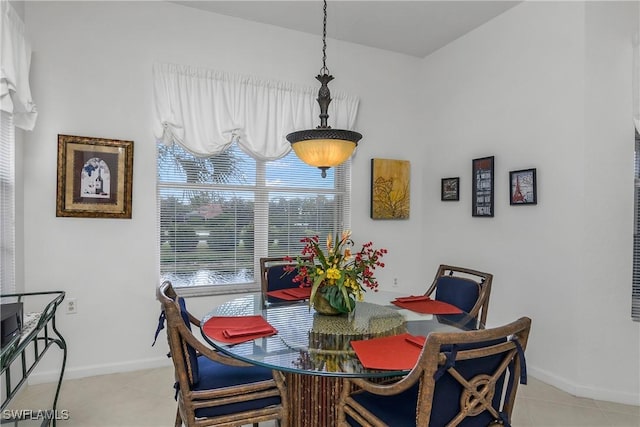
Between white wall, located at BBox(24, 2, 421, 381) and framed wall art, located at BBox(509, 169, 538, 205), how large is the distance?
2294mm

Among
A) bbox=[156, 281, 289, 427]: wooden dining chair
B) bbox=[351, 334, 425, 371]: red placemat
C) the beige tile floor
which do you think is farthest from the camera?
the beige tile floor

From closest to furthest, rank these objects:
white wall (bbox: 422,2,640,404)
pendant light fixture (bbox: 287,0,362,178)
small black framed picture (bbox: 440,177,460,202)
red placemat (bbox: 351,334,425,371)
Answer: red placemat (bbox: 351,334,425,371)
pendant light fixture (bbox: 287,0,362,178)
white wall (bbox: 422,2,640,404)
small black framed picture (bbox: 440,177,460,202)

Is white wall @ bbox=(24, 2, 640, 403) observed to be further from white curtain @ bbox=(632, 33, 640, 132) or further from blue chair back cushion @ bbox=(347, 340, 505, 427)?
blue chair back cushion @ bbox=(347, 340, 505, 427)

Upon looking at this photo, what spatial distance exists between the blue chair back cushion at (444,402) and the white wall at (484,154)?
183 centimetres

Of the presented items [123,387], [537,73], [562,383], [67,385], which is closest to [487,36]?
[537,73]

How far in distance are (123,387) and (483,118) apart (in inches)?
144

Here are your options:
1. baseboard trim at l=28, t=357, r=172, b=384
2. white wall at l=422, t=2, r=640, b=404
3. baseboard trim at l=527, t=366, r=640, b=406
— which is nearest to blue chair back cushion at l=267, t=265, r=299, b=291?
baseboard trim at l=28, t=357, r=172, b=384

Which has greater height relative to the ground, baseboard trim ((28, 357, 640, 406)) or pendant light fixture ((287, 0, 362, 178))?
pendant light fixture ((287, 0, 362, 178))

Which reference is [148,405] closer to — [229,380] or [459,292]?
[229,380]

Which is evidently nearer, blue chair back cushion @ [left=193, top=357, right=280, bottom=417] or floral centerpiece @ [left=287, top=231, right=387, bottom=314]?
blue chair back cushion @ [left=193, top=357, right=280, bottom=417]

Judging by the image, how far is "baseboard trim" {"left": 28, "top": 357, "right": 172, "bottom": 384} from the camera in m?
2.82

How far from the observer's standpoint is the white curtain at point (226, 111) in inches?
124

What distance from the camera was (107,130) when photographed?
9.89 ft

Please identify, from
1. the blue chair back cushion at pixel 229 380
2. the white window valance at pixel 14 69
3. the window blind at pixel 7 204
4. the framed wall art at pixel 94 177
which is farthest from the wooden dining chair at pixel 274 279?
the white window valance at pixel 14 69
